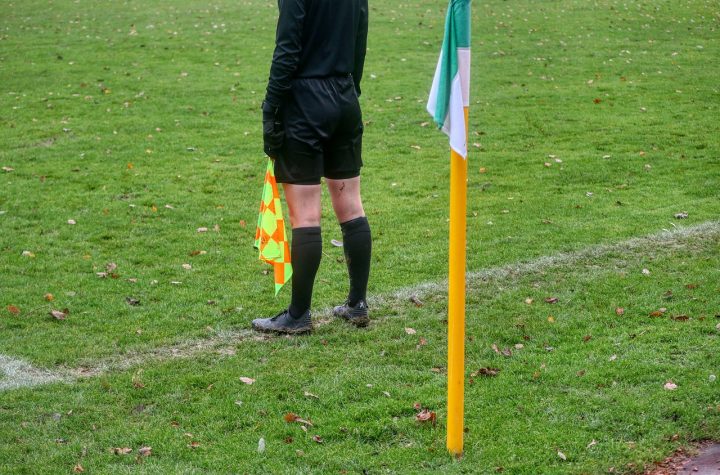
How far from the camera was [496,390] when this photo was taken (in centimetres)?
500

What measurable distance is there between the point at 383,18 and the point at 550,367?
59.3 ft

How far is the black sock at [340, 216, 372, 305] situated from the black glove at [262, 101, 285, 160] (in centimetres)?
73

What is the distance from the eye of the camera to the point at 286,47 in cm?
551

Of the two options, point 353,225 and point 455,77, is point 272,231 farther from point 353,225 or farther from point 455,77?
point 455,77

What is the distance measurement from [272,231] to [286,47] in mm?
1171

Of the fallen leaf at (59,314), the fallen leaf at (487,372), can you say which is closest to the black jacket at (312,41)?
the fallen leaf at (487,372)

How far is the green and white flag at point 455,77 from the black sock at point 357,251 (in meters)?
2.05

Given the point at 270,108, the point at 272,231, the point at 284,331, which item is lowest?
the point at 284,331

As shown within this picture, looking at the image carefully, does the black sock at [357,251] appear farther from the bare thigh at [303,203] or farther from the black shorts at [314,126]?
the black shorts at [314,126]

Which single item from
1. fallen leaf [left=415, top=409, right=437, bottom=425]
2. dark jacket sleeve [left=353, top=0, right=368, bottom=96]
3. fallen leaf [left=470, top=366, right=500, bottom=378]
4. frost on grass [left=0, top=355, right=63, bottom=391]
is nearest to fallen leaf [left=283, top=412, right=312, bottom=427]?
fallen leaf [left=415, top=409, right=437, bottom=425]

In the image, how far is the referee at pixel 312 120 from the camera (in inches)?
219

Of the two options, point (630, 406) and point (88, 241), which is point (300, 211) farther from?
point (88, 241)

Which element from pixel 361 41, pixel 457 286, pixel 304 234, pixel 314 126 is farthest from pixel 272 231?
pixel 457 286

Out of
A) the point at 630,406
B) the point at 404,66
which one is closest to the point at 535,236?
the point at 630,406
